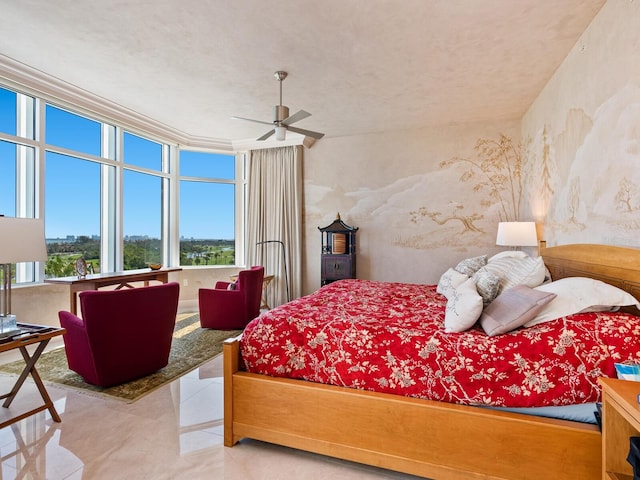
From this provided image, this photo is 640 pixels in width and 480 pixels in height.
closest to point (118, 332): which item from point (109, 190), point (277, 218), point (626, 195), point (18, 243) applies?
point (18, 243)

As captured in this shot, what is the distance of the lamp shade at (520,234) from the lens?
11.0ft

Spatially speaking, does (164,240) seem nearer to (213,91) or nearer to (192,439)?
(213,91)

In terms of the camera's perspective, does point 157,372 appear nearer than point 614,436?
No

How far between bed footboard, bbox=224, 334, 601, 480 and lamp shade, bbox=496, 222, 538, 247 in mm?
2309

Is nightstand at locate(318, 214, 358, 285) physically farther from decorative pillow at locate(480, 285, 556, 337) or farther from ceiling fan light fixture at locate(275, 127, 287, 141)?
decorative pillow at locate(480, 285, 556, 337)

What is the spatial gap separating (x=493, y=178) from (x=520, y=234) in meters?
1.33

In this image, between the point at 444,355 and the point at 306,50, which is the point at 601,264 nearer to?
the point at 444,355

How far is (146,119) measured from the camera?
179 inches

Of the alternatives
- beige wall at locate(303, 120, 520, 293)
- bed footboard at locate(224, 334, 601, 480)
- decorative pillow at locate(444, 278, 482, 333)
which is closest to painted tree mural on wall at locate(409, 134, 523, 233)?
beige wall at locate(303, 120, 520, 293)

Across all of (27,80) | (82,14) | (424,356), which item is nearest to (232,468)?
(424,356)

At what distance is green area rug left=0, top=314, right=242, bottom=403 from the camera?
2547 mm

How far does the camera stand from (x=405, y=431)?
1607 mm

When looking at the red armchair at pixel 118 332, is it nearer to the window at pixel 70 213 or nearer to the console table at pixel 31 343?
the console table at pixel 31 343

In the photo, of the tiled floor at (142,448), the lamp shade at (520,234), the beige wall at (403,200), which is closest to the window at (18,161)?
the tiled floor at (142,448)
